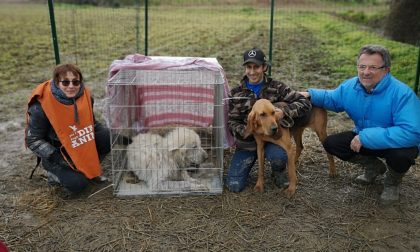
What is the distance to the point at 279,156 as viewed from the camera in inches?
168

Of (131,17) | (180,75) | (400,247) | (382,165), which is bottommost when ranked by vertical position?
(400,247)

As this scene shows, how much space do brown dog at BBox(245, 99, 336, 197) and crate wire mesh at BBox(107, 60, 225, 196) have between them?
1.37ft

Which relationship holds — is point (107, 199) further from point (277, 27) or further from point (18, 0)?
point (18, 0)

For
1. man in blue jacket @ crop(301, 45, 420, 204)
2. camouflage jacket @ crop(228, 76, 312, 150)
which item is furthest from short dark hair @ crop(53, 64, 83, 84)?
man in blue jacket @ crop(301, 45, 420, 204)

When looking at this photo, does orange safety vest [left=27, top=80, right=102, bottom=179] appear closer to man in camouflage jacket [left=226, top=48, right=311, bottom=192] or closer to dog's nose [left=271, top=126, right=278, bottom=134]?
man in camouflage jacket [left=226, top=48, right=311, bottom=192]

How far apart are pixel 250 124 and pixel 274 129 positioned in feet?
0.90

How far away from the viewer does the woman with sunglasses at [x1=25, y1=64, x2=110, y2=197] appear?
4098 millimetres

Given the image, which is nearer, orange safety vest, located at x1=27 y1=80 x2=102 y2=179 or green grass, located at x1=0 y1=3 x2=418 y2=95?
orange safety vest, located at x1=27 y1=80 x2=102 y2=179

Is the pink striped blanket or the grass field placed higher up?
the pink striped blanket

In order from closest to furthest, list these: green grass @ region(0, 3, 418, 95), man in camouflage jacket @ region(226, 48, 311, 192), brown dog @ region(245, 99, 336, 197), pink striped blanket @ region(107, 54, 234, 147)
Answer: brown dog @ region(245, 99, 336, 197), man in camouflage jacket @ region(226, 48, 311, 192), pink striped blanket @ region(107, 54, 234, 147), green grass @ region(0, 3, 418, 95)

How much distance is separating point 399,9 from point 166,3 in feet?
26.1

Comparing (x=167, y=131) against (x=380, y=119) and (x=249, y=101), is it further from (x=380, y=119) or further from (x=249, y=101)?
(x=380, y=119)

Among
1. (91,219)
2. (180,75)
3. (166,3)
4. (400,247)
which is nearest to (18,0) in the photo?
(166,3)

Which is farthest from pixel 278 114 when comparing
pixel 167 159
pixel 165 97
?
pixel 165 97
